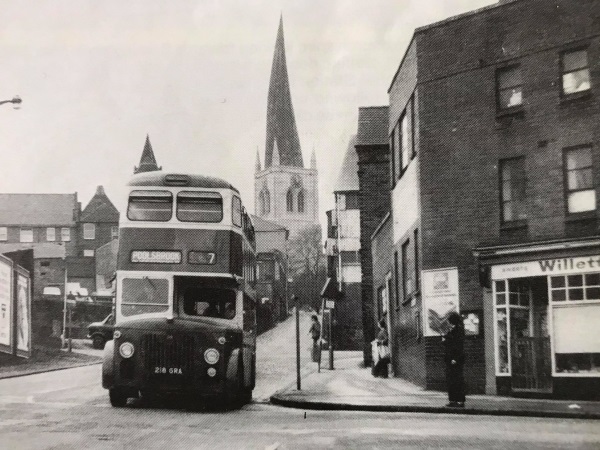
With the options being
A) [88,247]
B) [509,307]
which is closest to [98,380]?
[88,247]

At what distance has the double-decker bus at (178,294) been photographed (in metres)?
15.3

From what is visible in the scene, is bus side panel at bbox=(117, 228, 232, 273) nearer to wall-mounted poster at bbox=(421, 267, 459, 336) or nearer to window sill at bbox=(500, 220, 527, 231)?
wall-mounted poster at bbox=(421, 267, 459, 336)

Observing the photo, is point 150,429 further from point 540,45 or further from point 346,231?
Answer: point 346,231

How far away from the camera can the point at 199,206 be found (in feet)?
52.0

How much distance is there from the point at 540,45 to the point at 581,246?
386cm

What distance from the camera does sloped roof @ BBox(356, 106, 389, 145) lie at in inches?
1280

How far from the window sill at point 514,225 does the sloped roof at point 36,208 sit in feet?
29.0

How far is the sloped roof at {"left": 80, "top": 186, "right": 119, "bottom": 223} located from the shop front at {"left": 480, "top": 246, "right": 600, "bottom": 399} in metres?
8.62

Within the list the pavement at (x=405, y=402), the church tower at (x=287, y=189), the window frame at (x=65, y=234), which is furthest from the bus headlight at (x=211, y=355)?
the church tower at (x=287, y=189)

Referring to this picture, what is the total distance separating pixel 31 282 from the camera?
24.8m

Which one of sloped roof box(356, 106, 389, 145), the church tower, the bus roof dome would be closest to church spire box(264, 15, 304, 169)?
the bus roof dome

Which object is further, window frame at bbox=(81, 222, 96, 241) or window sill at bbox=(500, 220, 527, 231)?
window frame at bbox=(81, 222, 96, 241)

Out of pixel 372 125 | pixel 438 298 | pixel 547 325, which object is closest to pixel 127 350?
pixel 438 298

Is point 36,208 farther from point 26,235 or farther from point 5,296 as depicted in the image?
point 5,296
